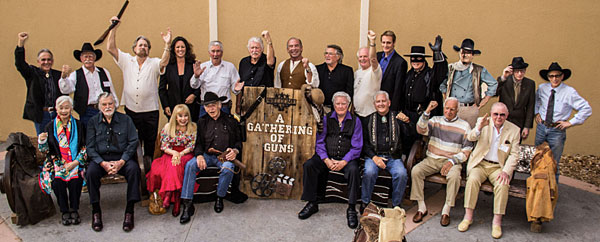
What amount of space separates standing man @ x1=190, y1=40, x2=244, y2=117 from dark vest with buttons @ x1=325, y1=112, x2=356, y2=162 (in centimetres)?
135

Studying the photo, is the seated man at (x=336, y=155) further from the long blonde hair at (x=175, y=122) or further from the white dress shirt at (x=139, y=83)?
the white dress shirt at (x=139, y=83)

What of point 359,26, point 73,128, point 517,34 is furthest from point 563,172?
point 73,128

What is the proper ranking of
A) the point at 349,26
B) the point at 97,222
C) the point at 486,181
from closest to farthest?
the point at 97,222 < the point at 486,181 < the point at 349,26

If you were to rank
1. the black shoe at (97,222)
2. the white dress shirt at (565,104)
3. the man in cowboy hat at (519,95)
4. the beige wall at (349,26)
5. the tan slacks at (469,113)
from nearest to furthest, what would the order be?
1. the black shoe at (97,222)
2. the white dress shirt at (565,104)
3. the tan slacks at (469,113)
4. the man in cowboy hat at (519,95)
5. the beige wall at (349,26)

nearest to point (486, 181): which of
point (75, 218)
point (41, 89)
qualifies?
point (75, 218)

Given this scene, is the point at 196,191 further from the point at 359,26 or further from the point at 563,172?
the point at 563,172

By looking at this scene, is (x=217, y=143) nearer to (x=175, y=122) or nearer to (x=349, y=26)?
(x=175, y=122)

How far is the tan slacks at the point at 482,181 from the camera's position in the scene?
4.80 meters

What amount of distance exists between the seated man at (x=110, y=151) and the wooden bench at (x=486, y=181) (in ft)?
10.5

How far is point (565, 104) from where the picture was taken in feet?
18.2

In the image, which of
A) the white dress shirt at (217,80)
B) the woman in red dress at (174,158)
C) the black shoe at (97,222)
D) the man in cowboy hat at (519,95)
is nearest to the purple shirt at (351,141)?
the white dress shirt at (217,80)

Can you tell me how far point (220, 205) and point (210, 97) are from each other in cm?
129

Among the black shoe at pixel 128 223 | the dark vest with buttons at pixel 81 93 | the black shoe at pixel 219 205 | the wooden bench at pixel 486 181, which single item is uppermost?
the dark vest with buttons at pixel 81 93

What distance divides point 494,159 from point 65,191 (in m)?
4.85
